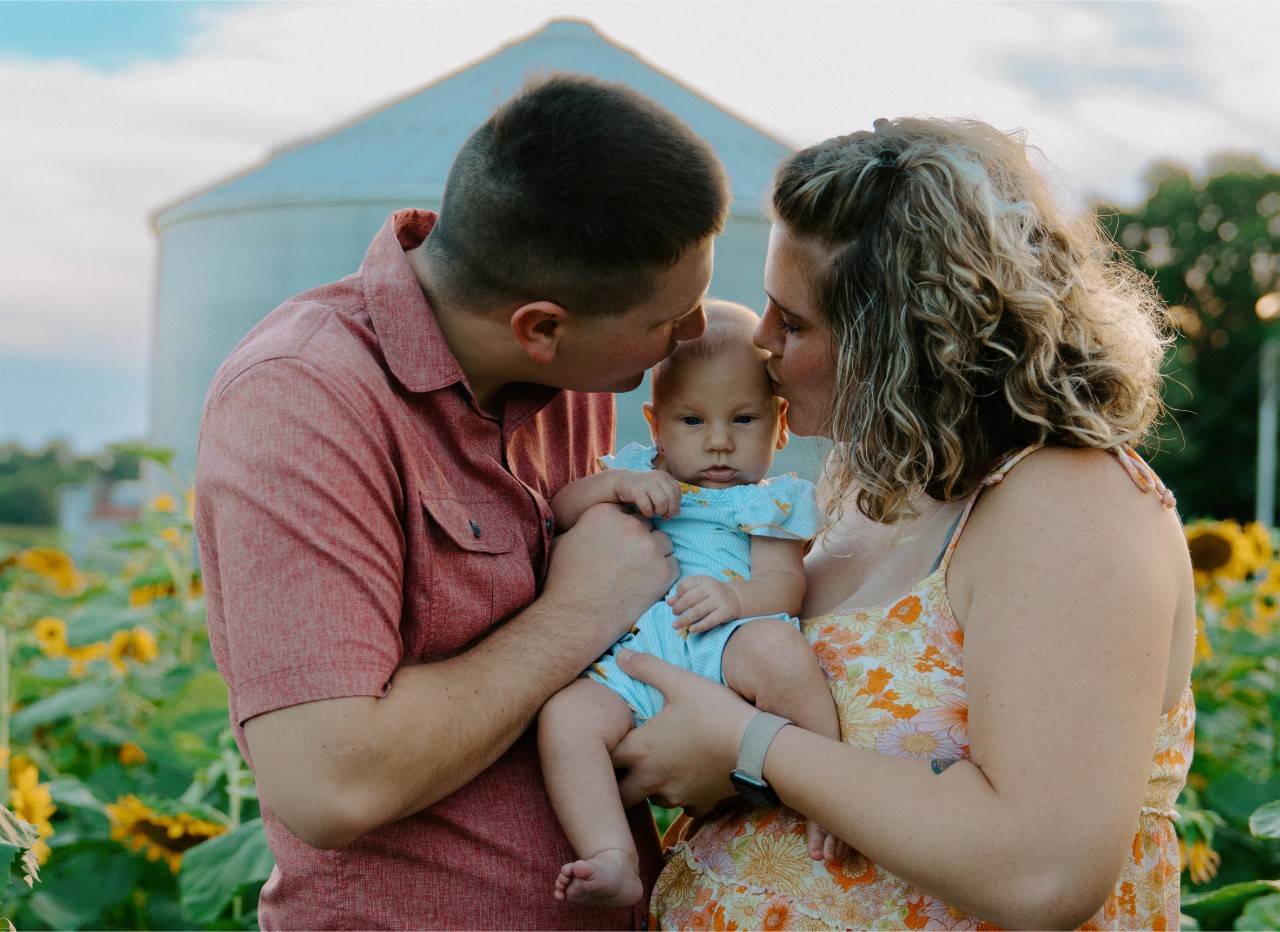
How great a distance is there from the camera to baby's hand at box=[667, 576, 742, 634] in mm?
2148

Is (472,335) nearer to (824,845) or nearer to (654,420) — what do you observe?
(654,420)

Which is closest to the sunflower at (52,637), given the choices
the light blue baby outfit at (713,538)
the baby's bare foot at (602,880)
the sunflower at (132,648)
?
the sunflower at (132,648)

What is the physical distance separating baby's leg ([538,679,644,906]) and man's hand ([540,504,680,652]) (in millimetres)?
127

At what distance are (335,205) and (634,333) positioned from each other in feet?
16.0

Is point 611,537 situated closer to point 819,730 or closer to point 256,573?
point 819,730

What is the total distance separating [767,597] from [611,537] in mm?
290

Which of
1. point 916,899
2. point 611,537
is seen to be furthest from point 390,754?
point 916,899

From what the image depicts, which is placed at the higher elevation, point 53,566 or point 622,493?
point 622,493

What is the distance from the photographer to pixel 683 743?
199 centimetres

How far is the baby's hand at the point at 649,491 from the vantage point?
229 cm

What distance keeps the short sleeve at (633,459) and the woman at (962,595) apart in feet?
1.23

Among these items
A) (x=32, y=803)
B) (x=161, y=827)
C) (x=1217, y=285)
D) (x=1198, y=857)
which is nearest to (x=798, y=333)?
(x=1198, y=857)

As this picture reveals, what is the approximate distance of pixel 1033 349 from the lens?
189 cm

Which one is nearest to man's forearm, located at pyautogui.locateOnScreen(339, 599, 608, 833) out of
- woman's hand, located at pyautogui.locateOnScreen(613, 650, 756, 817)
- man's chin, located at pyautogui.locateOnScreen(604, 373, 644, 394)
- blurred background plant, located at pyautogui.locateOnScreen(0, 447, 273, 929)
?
woman's hand, located at pyautogui.locateOnScreen(613, 650, 756, 817)
